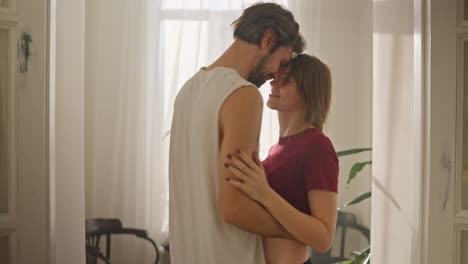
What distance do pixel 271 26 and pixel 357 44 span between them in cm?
195

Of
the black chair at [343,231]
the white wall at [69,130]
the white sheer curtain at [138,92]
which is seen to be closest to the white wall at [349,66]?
the black chair at [343,231]

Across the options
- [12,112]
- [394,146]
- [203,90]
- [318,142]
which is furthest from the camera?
[394,146]

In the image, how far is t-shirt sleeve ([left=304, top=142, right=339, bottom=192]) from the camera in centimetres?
133

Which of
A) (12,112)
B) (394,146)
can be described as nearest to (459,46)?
(394,146)

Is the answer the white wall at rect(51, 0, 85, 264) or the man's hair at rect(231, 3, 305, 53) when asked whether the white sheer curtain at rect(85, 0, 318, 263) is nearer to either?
the white wall at rect(51, 0, 85, 264)

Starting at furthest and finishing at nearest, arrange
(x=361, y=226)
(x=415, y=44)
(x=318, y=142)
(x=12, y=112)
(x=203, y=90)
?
1. (x=361, y=226)
2. (x=415, y=44)
3. (x=12, y=112)
4. (x=318, y=142)
5. (x=203, y=90)

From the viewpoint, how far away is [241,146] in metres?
1.19

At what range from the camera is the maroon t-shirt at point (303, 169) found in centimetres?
134

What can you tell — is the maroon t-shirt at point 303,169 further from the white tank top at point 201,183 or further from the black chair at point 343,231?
the black chair at point 343,231

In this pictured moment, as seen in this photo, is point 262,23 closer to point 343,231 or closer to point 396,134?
point 396,134

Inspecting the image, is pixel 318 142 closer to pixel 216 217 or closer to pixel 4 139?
pixel 216 217

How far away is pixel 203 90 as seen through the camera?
124 centimetres

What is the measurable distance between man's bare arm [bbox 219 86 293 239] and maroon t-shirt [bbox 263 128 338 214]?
15cm

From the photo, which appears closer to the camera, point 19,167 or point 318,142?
point 318,142
